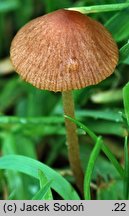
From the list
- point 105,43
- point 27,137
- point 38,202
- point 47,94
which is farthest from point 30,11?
point 38,202

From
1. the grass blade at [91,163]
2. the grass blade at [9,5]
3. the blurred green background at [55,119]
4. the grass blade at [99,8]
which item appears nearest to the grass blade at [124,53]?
the blurred green background at [55,119]

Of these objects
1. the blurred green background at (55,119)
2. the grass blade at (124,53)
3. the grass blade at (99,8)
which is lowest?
the blurred green background at (55,119)

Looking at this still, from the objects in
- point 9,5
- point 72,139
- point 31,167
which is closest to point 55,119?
point 72,139

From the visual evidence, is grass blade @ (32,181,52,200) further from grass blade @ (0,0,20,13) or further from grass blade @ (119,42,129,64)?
grass blade @ (0,0,20,13)

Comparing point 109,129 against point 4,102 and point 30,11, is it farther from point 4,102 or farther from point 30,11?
point 30,11

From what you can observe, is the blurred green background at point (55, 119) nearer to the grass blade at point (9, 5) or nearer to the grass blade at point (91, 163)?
the grass blade at point (9, 5)

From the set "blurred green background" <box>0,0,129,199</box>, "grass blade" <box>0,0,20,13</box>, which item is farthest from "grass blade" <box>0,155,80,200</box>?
"grass blade" <box>0,0,20,13</box>
